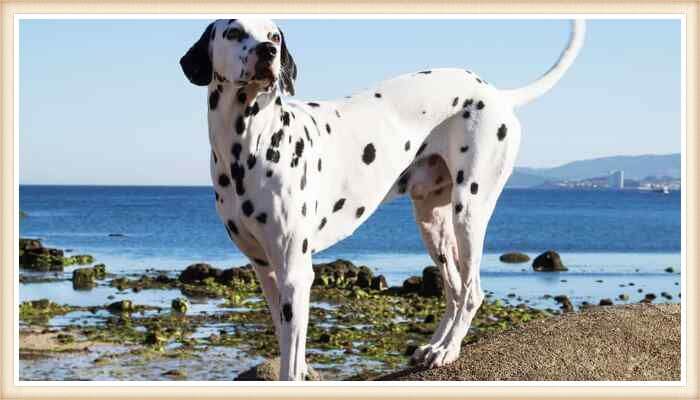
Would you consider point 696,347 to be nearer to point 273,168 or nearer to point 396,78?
point 396,78

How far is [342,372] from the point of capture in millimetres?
12500

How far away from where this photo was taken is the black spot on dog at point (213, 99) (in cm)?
658

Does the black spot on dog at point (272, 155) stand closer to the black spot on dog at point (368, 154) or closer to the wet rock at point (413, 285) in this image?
the black spot on dog at point (368, 154)

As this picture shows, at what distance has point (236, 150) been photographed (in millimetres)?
6605

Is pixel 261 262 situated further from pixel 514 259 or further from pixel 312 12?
pixel 514 259

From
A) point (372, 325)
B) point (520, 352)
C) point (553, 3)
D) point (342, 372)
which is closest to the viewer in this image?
point (553, 3)

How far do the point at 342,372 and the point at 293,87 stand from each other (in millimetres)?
6420

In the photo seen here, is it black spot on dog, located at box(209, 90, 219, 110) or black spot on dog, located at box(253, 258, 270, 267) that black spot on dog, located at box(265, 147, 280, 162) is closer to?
black spot on dog, located at box(209, 90, 219, 110)

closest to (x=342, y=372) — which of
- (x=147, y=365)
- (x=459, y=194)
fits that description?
(x=147, y=365)

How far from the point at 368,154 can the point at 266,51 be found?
1508mm

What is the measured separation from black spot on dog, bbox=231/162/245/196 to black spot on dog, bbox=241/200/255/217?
0.21ft

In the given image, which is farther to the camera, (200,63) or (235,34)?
(200,63)

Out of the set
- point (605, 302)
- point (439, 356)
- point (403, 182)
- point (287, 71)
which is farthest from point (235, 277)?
point (287, 71)

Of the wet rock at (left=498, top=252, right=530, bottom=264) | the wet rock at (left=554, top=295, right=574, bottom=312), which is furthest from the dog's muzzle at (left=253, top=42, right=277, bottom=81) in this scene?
the wet rock at (left=498, top=252, right=530, bottom=264)
